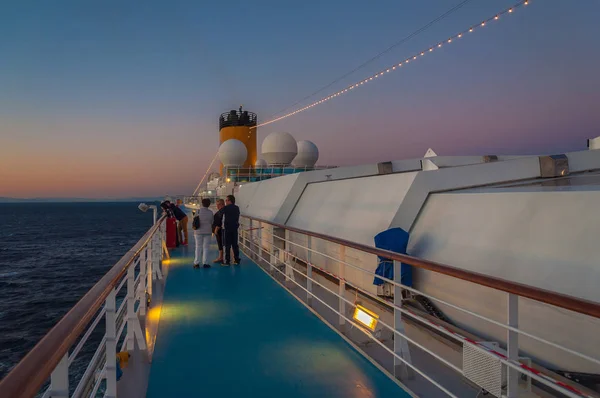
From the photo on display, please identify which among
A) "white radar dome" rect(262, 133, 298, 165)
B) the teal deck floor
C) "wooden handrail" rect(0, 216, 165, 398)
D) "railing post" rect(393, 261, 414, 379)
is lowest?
the teal deck floor

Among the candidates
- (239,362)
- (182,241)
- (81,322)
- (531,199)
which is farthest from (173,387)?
(182,241)

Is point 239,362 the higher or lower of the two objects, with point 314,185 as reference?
lower

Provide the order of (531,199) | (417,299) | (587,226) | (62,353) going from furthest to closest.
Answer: (417,299) → (531,199) → (587,226) → (62,353)

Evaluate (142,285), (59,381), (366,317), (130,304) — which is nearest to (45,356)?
(59,381)

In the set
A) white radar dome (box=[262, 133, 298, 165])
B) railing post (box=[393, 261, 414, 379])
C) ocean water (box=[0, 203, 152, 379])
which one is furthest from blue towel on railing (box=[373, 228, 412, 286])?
white radar dome (box=[262, 133, 298, 165])

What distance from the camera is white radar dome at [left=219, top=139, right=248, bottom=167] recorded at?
25359mm

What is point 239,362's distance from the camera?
3.77m

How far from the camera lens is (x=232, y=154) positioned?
25391 mm

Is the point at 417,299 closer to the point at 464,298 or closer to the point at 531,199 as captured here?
the point at 464,298

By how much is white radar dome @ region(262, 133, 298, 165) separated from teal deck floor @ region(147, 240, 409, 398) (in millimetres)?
15525

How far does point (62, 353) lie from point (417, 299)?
14.5ft

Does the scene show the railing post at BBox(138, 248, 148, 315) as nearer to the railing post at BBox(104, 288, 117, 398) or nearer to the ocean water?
the railing post at BBox(104, 288, 117, 398)

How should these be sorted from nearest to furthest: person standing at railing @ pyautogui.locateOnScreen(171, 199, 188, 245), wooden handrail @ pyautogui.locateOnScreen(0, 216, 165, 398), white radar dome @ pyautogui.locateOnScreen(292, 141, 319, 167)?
wooden handrail @ pyautogui.locateOnScreen(0, 216, 165, 398)
person standing at railing @ pyautogui.locateOnScreen(171, 199, 188, 245)
white radar dome @ pyautogui.locateOnScreen(292, 141, 319, 167)

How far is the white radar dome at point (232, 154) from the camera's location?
25359 mm
